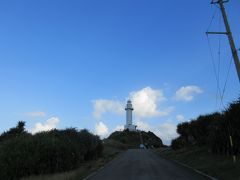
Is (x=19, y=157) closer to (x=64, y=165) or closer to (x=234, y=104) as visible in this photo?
(x=64, y=165)

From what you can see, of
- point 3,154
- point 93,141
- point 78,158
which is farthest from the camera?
point 93,141

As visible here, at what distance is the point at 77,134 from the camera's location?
137ft

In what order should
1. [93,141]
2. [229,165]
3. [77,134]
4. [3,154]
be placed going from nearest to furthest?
[229,165]
[3,154]
[77,134]
[93,141]

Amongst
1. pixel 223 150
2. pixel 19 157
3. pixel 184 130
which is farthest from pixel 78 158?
pixel 184 130

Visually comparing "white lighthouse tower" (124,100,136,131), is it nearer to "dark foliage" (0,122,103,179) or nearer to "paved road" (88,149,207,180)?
"dark foliage" (0,122,103,179)

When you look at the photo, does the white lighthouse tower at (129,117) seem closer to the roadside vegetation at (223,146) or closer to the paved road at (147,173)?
the roadside vegetation at (223,146)

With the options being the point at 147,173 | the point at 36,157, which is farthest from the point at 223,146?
the point at 36,157

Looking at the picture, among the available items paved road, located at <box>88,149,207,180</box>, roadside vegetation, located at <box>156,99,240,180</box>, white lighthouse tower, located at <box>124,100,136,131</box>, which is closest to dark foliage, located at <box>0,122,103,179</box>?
paved road, located at <box>88,149,207,180</box>

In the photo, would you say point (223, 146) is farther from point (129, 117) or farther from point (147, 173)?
point (129, 117)

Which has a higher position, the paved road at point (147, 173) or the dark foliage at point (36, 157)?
the dark foliage at point (36, 157)

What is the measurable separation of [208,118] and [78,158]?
50.2 ft

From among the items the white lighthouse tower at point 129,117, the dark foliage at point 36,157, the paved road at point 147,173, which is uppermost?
the white lighthouse tower at point 129,117

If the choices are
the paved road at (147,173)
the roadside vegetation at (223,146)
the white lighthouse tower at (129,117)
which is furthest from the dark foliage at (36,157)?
the white lighthouse tower at (129,117)

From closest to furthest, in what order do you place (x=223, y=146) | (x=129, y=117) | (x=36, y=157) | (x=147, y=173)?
(x=147, y=173), (x=223, y=146), (x=36, y=157), (x=129, y=117)
